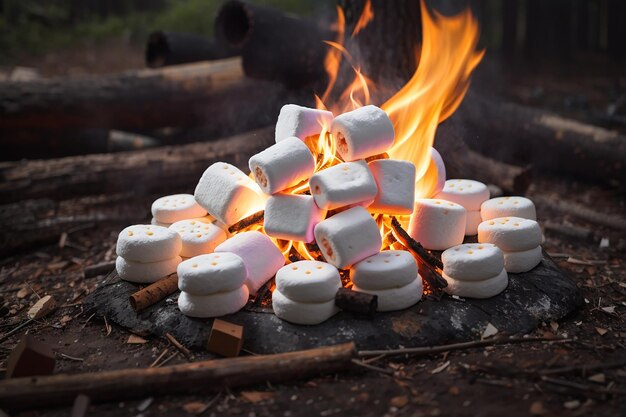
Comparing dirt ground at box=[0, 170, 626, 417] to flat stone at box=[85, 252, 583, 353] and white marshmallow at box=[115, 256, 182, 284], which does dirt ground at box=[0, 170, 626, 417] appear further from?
white marshmallow at box=[115, 256, 182, 284]

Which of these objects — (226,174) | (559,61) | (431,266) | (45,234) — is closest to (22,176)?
(45,234)

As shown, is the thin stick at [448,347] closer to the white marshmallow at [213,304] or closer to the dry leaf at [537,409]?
the dry leaf at [537,409]

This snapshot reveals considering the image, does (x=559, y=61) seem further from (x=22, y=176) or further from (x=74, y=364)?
(x=74, y=364)

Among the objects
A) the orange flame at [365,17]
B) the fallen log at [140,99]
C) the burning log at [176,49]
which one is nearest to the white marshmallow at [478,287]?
the orange flame at [365,17]

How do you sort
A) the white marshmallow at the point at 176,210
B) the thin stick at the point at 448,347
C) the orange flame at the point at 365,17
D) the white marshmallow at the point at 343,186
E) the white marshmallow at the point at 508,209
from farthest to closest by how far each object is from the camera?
the orange flame at the point at 365,17 → the white marshmallow at the point at 176,210 → the white marshmallow at the point at 508,209 → the white marshmallow at the point at 343,186 → the thin stick at the point at 448,347

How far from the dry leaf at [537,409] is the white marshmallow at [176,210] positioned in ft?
8.17

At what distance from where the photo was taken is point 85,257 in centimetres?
523

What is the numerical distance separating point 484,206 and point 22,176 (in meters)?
4.15

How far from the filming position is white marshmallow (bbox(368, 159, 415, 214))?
3.79 m

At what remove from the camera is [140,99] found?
732 centimetres

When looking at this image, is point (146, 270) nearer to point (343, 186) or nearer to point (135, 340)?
point (135, 340)

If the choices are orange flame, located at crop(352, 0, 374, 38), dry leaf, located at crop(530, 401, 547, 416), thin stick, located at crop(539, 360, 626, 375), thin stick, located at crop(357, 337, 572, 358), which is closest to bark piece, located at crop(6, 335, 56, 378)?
thin stick, located at crop(357, 337, 572, 358)

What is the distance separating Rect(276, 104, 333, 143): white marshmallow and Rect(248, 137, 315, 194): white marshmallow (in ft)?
0.58

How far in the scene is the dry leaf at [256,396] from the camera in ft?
9.90
